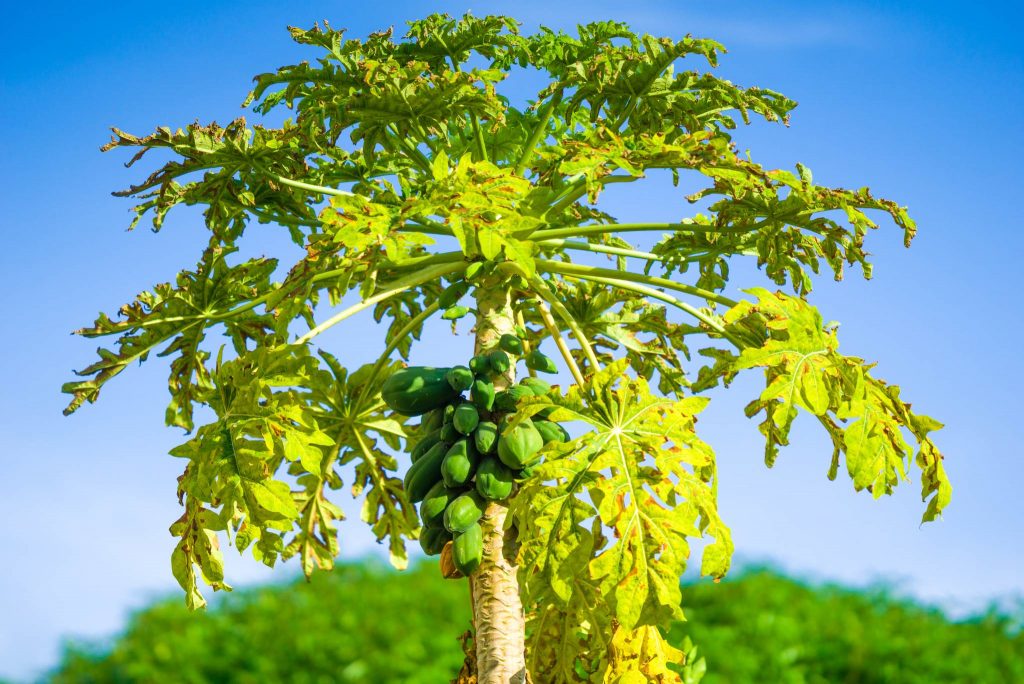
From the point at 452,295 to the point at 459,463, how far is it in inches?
26.0

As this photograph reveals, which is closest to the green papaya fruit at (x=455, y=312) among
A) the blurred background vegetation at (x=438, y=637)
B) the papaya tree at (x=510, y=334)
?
the papaya tree at (x=510, y=334)

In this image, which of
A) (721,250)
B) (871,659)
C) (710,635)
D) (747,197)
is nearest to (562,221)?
(721,250)

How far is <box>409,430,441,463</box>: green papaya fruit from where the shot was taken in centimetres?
351

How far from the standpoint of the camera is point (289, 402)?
357cm

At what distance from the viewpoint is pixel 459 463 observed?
3.19 metres

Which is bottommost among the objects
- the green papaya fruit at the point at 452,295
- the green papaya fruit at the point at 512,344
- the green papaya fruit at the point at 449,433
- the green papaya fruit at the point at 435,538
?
the green papaya fruit at the point at 435,538

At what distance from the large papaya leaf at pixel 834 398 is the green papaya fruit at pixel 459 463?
3.01ft

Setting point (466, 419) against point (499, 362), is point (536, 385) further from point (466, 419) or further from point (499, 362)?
point (466, 419)

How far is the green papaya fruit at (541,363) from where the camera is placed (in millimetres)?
3512

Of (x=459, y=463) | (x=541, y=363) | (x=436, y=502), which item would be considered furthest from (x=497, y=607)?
(x=541, y=363)

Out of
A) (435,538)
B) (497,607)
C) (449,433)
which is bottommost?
(497,607)

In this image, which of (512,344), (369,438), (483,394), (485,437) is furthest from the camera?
(369,438)

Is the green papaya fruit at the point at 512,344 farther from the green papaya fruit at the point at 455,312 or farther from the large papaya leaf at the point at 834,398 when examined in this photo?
the large papaya leaf at the point at 834,398

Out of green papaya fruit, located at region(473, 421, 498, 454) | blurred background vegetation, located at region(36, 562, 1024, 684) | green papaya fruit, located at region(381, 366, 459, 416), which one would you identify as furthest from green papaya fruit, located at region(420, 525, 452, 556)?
blurred background vegetation, located at region(36, 562, 1024, 684)
